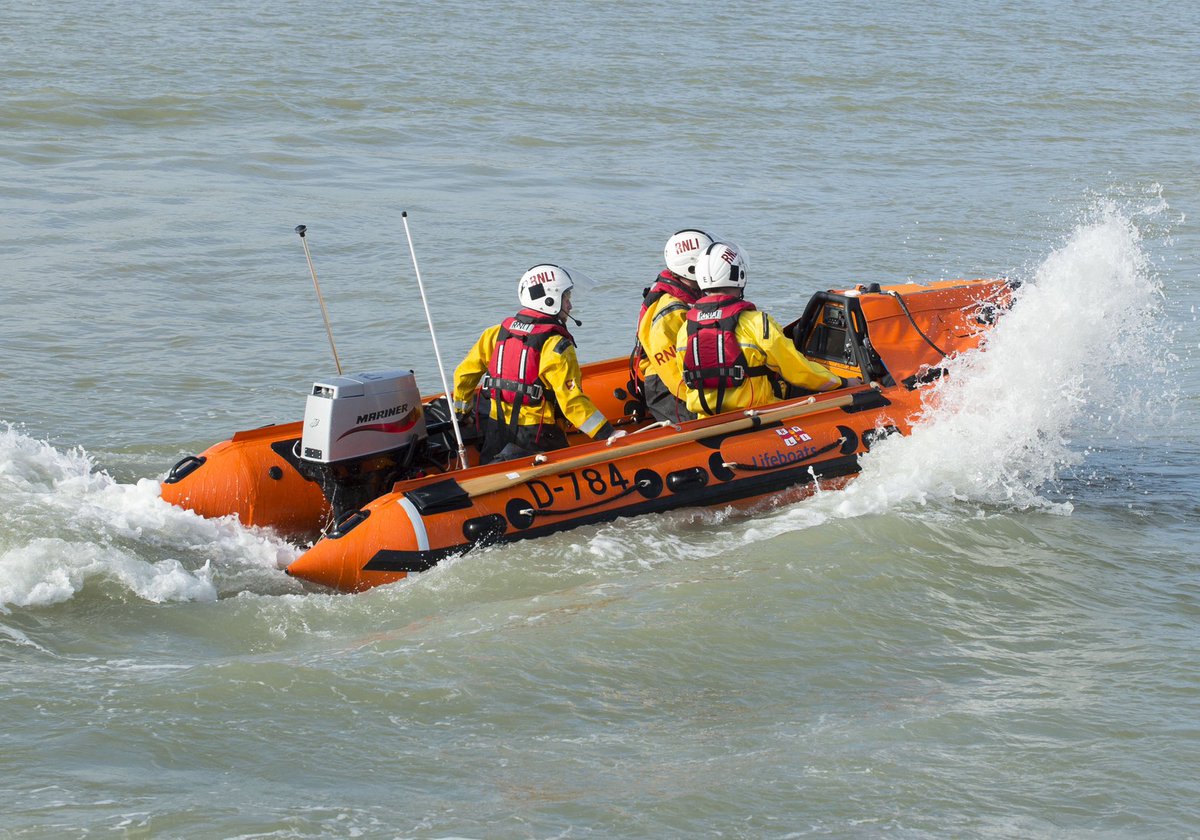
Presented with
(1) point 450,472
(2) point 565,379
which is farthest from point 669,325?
(1) point 450,472

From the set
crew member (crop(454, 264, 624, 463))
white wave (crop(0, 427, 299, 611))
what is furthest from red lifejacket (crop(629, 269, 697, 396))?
white wave (crop(0, 427, 299, 611))

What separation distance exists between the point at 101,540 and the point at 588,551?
7.02ft

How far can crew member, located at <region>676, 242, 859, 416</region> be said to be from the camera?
7.02 metres

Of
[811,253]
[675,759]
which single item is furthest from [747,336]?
[811,253]

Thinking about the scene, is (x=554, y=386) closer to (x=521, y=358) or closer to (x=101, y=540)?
(x=521, y=358)

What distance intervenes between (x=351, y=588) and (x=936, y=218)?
10541mm

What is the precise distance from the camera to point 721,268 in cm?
705

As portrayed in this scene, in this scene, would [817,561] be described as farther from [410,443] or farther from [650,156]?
[650,156]

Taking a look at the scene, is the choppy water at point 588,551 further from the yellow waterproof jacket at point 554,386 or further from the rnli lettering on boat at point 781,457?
the yellow waterproof jacket at point 554,386

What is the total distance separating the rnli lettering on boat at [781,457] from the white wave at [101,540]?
7.47 feet

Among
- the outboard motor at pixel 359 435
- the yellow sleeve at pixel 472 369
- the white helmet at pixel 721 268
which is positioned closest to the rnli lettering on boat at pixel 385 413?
the outboard motor at pixel 359 435

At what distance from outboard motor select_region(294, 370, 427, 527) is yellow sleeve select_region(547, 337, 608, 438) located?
0.70 metres

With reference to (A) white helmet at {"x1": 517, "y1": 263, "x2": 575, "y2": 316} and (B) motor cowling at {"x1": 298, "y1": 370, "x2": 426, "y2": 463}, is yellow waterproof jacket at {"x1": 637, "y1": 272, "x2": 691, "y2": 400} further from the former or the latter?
(B) motor cowling at {"x1": 298, "y1": 370, "x2": 426, "y2": 463}

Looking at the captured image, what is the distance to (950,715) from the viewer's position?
199 inches
